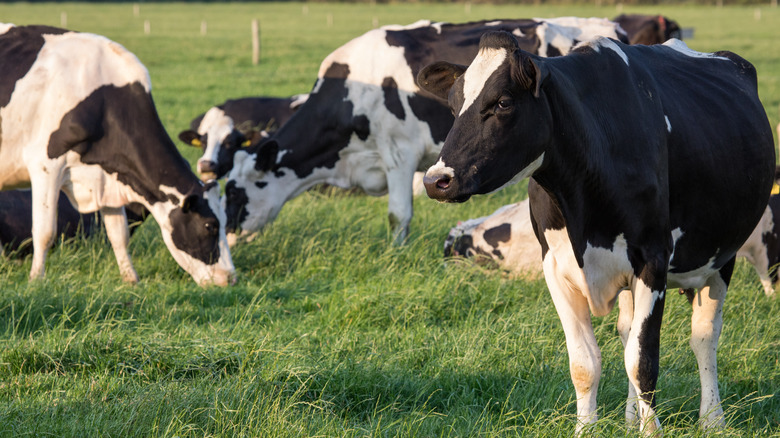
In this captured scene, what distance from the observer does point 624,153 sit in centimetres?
390

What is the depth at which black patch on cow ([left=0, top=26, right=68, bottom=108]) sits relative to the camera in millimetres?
7367

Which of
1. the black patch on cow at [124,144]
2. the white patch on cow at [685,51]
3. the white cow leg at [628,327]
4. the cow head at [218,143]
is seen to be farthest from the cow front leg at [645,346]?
the cow head at [218,143]

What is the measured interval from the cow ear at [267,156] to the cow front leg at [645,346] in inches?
200

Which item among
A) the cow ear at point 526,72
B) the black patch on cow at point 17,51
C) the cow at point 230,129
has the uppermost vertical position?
the cow ear at point 526,72

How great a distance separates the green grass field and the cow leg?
11cm

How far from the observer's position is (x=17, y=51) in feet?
24.6

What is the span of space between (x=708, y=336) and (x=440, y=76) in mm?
1978

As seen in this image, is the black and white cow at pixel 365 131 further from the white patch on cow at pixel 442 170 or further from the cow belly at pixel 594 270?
the white patch on cow at pixel 442 170

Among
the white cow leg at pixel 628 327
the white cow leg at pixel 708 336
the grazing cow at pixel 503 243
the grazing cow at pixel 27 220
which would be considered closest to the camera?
the white cow leg at pixel 628 327

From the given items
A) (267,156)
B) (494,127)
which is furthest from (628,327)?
(267,156)

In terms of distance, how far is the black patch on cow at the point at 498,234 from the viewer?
751 cm

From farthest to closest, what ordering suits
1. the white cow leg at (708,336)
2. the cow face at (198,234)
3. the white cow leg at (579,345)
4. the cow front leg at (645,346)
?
the cow face at (198,234)
the white cow leg at (708,336)
the white cow leg at (579,345)
the cow front leg at (645,346)

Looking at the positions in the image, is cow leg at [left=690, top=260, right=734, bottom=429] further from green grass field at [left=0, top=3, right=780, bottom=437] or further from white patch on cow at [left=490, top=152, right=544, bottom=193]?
white patch on cow at [left=490, top=152, right=544, bottom=193]

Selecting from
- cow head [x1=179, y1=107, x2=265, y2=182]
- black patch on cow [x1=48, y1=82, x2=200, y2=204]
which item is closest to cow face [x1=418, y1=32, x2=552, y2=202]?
black patch on cow [x1=48, y1=82, x2=200, y2=204]
